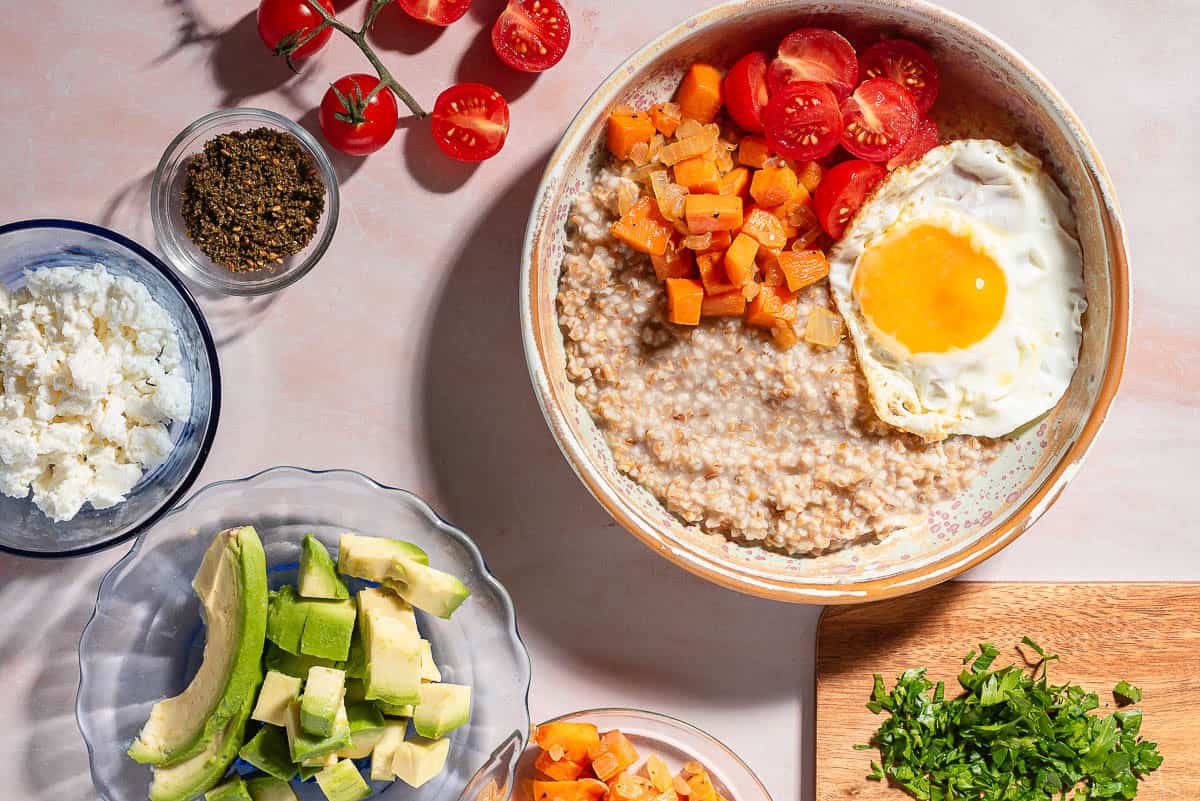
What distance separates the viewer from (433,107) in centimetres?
285

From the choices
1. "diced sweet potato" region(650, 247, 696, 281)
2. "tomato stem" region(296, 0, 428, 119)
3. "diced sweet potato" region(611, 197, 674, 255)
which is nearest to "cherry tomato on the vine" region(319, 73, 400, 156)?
"tomato stem" region(296, 0, 428, 119)

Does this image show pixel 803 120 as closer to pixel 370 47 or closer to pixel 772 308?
pixel 772 308

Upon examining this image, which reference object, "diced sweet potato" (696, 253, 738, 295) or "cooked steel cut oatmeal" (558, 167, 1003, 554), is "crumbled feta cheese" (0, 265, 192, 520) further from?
"diced sweet potato" (696, 253, 738, 295)

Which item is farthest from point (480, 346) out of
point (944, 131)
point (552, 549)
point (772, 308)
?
point (944, 131)

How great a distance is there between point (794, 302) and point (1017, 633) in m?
1.16

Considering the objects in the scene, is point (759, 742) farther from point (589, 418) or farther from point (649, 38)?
point (649, 38)

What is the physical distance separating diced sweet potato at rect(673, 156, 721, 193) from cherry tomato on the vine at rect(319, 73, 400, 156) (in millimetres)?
812

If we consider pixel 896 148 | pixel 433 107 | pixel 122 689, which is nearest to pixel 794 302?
pixel 896 148

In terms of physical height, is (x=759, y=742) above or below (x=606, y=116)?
below

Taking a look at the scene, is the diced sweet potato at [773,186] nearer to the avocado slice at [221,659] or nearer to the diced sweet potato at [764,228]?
the diced sweet potato at [764,228]

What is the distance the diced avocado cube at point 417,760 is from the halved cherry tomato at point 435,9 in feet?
6.17

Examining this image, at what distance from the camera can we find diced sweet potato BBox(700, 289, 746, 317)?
2602mm

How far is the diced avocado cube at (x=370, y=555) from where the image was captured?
98.0 inches

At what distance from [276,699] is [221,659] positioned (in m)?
0.17
